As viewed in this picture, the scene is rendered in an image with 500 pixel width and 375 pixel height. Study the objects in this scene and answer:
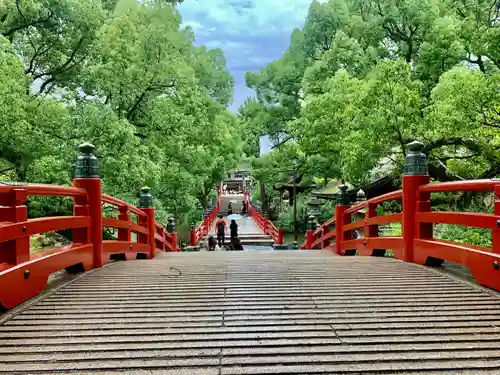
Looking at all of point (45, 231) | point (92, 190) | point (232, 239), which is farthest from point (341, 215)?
point (232, 239)

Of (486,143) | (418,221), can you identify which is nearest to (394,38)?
(486,143)

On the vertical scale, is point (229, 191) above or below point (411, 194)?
above

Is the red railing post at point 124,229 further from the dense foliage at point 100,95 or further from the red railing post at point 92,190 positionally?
the dense foliage at point 100,95

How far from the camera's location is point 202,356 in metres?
2.62

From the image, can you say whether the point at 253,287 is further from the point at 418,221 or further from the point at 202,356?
the point at 418,221

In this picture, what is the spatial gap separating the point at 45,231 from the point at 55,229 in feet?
0.69

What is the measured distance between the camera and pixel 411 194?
562 centimetres

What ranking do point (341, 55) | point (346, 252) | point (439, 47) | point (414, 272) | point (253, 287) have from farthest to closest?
1. point (341, 55)
2. point (439, 47)
3. point (346, 252)
4. point (414, 272)
5. point (253, 287)

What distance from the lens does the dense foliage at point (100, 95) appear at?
A: 448 inches

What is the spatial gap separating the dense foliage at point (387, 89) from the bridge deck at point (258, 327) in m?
5.93

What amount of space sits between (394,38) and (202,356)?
1935 centimetres

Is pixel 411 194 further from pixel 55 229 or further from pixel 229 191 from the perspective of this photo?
pixel 229 191

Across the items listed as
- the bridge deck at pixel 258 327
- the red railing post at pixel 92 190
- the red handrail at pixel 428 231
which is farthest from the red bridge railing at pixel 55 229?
the red handrail at pixel 428 231

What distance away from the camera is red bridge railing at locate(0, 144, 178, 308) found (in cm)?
360
